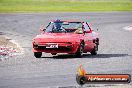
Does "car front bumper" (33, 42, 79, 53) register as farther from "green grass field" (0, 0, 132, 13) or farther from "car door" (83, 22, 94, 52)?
"green grass field" (0, 0, 132, 13)

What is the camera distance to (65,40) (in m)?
20.0

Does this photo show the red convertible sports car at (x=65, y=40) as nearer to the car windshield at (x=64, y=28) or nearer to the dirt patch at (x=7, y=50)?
the car windshield at (x=64, y=28)

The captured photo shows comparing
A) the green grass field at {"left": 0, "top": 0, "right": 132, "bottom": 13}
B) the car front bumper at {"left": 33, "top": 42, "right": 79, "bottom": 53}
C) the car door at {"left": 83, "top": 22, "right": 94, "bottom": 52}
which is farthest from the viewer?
the green grass field at {"left": 0, "top": 0, "right": 132, "bottom": 13}

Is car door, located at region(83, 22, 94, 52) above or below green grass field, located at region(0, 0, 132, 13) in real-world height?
above

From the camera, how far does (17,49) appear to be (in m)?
23.9

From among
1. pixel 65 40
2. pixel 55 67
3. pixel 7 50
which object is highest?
pixel 55 67

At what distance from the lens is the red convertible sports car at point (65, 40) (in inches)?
784

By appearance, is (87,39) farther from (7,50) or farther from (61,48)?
(7,50)

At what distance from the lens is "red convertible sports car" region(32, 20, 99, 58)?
19922 millimetres

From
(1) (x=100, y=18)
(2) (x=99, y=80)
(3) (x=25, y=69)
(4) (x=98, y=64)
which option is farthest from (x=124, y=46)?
(1) (x=100, y=18)

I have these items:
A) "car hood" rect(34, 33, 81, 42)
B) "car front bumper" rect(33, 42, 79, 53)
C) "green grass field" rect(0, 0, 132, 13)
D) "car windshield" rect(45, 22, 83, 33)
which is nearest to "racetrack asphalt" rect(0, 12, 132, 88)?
→ "car front bumper" rect(33, 42, 79, 53)

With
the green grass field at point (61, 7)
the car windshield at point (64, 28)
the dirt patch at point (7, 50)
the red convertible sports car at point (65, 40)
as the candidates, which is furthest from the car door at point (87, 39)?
the green grass field at point (61, 7)

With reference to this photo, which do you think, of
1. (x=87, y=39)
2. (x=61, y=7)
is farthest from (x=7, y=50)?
(x=61, y=7)

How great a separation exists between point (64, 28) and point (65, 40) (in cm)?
136
